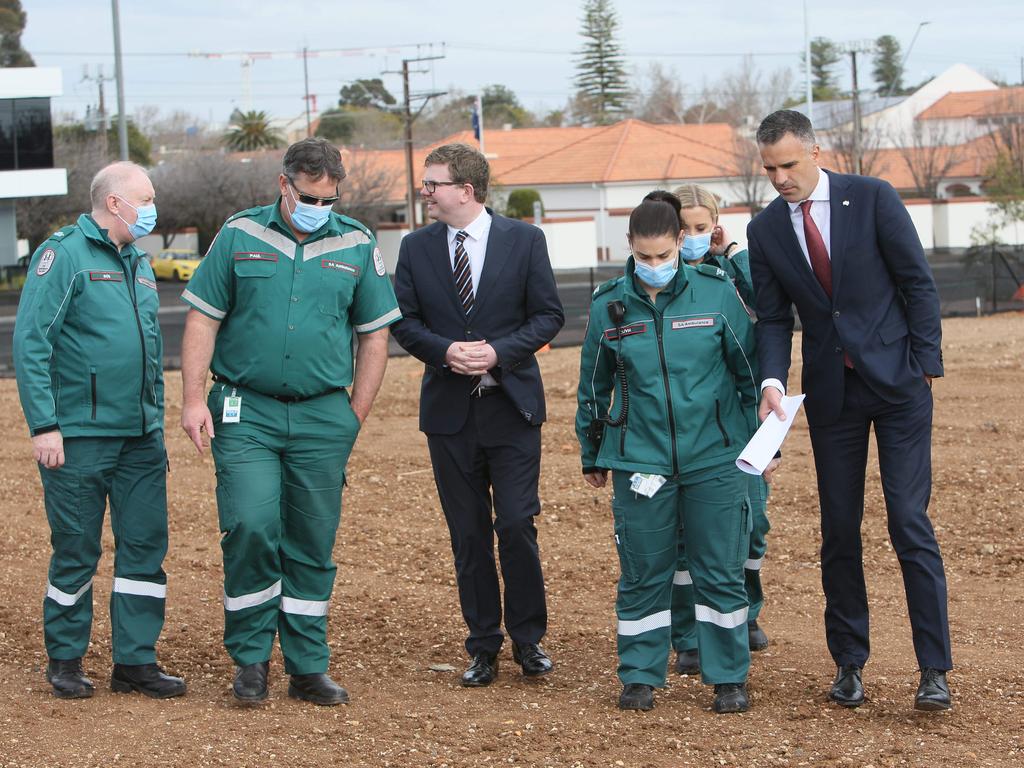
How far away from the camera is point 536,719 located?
5.07 metres

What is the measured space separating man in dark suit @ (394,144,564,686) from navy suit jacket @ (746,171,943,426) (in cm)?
119

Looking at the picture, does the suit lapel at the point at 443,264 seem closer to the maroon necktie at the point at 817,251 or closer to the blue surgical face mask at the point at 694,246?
the blue surgical face mask at the point at 694,246

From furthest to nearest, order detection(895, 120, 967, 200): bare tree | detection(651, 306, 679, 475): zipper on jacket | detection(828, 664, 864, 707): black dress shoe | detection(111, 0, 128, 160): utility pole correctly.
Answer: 1. detection(895, 120, 967, 200): bare tree
2. detection(111, 0, 128, 160): utility pole
3. detection(651, 306, 679, 475): zipper on jacket
4. detection(828, 664, 864, 707): black dress shoe

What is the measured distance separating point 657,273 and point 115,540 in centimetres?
242

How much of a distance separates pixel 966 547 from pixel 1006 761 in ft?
12.7

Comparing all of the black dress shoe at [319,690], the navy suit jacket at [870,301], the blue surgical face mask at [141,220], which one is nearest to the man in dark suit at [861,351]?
the navy suit jacket at [870,301]

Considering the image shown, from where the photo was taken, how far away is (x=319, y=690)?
536 centimetres

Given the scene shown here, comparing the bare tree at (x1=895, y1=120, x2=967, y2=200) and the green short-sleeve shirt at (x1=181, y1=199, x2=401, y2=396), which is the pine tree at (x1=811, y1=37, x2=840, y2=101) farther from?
the green short-sleeve shirt at (x1=181, y1=199, x2=401, y2=396)

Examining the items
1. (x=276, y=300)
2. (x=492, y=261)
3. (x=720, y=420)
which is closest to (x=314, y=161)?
(x=276, y=300)

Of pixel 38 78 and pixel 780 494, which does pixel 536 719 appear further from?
pixel 38 78

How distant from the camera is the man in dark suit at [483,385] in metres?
5.73

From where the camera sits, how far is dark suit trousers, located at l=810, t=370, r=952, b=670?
502cm

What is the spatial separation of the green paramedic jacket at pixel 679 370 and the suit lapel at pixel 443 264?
73 centimetres

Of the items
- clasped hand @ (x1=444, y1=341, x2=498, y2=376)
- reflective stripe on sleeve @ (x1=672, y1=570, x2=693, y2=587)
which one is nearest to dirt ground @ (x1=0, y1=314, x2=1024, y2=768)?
reflective stripe on sleeve @ (x1=672, y1=570, x2=693, y2=587)
